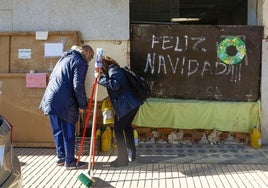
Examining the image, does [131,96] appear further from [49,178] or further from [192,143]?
[192,143]

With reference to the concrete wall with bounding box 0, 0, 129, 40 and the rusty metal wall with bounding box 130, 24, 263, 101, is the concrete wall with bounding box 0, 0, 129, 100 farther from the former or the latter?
the rusty metal wall with bounding box 130, 24, 263, 101

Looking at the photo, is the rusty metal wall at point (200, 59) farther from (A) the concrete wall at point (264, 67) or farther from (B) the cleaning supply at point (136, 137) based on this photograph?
(B) the cleaning supply at point (136, 137)

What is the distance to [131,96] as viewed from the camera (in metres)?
6.37

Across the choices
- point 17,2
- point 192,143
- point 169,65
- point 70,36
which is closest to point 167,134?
point 192,143

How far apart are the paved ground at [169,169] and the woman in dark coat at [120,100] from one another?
0.95 ft

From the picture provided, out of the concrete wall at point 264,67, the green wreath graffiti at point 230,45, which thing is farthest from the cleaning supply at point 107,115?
the concrete wall at point 264,67

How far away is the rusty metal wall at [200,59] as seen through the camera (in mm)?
7762

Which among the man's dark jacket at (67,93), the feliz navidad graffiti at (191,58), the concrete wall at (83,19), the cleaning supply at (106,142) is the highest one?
the concrete wall at (83,19)

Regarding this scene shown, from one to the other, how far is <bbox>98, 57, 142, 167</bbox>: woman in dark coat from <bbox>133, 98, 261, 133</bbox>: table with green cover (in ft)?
4.38

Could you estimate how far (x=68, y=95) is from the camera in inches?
243

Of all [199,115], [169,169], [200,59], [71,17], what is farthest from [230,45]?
[71,17]

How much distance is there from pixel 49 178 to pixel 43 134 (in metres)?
1.77

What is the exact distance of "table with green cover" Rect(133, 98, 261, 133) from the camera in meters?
7.81

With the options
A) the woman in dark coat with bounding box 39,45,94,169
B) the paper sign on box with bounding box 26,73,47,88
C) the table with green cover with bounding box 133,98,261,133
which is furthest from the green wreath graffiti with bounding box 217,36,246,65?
the paper sign on box with bounding box 26,73,47,88
